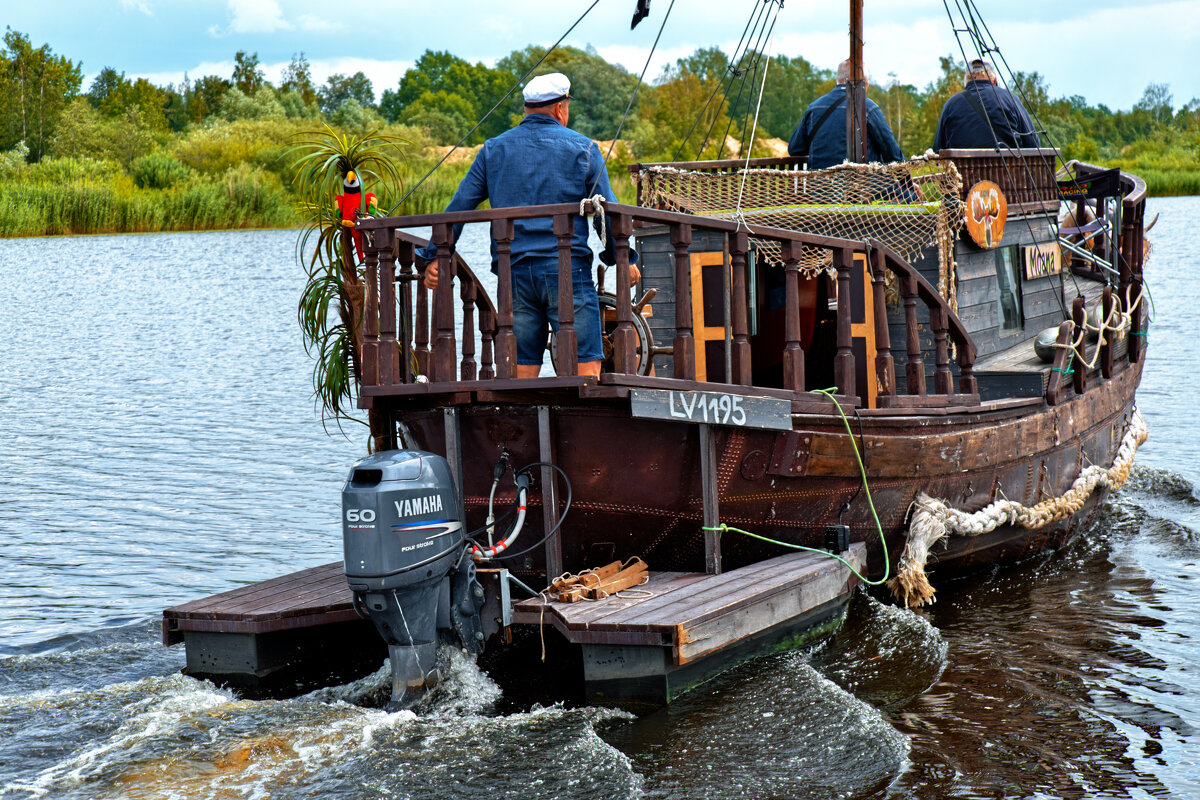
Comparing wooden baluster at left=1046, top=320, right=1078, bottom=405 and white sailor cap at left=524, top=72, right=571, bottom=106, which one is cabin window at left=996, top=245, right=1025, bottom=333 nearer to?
wooden baluster at left=1046, top=320, right=1078, bottom=405

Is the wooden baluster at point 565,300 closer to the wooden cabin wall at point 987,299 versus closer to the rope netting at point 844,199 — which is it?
the rope netting at point 844,199

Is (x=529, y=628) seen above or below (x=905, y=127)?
below

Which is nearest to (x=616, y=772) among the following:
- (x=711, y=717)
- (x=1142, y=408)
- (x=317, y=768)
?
(x=711, y=717)

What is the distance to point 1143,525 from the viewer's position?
9.95 metres

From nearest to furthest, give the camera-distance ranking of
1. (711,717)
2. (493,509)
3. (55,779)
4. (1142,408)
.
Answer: (55,779), (711,717), (493,509), (1142,408)

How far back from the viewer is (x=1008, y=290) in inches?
372

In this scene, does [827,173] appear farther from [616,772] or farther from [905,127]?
[905,127]

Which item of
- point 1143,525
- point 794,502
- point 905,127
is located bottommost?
point 1143,525

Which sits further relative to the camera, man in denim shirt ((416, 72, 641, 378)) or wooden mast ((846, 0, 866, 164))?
wooden mast ((846, 0, 866, 164))

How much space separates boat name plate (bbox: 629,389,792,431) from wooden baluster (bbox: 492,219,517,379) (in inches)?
22.2

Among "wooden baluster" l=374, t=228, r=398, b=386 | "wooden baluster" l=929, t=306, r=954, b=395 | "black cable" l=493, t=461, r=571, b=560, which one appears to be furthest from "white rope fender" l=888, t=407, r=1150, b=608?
"wooden baluster" l=374, t=228, r=398, b=386

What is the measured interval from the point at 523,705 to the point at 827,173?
3.84 metres

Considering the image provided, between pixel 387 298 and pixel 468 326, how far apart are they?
3.76 feet

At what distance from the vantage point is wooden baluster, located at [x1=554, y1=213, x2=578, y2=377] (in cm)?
556
